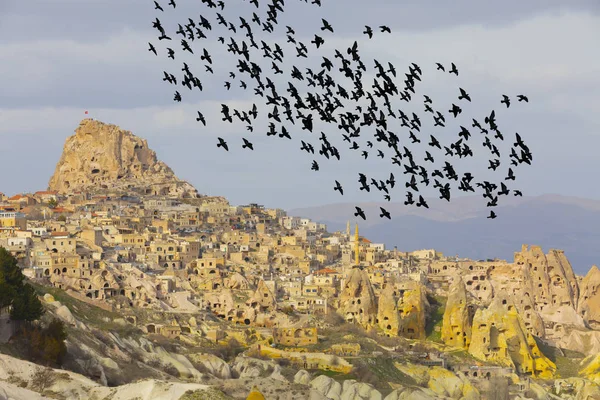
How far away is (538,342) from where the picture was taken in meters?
128

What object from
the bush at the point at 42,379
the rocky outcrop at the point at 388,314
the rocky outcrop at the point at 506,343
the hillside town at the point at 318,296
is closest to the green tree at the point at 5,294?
the bush at the point at 42,379

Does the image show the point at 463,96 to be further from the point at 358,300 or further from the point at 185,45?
the point at 358,300

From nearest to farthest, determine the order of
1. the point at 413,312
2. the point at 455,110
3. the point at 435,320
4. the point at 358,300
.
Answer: the point at 455,110 < the point at 413,312 < the point at 358,300 < the point at 435,320

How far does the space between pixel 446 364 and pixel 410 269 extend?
41.3 meters

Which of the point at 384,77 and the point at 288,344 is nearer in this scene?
the point at 384,77

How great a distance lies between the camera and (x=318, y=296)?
12988cm

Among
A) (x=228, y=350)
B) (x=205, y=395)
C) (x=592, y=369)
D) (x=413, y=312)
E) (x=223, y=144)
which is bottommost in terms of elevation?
(x=205, y=395)

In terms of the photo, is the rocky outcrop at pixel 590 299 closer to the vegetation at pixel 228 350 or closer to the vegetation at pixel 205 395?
the vegetation at pixel 228 350

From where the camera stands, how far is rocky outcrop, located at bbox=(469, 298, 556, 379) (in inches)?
4680

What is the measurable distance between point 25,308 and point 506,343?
4535 centimetres

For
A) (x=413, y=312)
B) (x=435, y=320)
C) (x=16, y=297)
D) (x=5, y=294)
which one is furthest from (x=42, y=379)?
(x=435, y=320)

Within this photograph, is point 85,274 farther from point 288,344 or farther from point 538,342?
point 538,342

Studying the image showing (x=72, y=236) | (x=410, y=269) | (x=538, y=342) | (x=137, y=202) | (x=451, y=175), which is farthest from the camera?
(x=137, y=202)

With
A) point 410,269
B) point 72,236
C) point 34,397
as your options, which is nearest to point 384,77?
point 34,397
